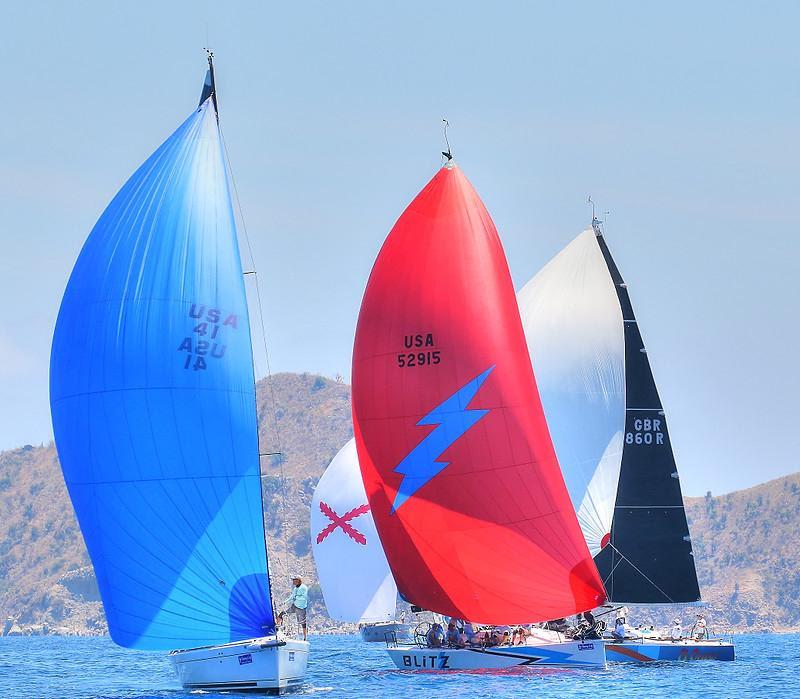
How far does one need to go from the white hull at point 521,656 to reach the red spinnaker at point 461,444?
2.85 feet

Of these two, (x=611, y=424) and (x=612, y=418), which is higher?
(x=612, y=418)

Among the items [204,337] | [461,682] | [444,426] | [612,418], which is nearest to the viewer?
[204,337]

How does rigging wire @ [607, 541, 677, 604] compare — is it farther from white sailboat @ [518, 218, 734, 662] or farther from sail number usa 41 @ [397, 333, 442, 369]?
sail number usa 41 @ [397, 333, 442, 369]

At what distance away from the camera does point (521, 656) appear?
3644 centimetres

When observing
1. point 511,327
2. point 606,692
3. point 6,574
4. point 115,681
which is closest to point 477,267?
point 511,327

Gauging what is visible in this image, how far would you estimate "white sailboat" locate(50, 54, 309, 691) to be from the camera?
3027cm

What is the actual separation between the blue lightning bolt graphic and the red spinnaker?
0.08 ft

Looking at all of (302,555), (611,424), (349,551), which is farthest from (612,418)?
(302,555)

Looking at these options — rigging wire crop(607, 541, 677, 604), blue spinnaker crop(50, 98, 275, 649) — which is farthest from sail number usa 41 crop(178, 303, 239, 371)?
rigging wire crop(607, 541, 677, 604)

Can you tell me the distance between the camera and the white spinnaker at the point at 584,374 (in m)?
44.1

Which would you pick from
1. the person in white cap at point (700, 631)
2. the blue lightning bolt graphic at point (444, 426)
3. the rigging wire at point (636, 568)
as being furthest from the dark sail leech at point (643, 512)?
the blue lightning bolt graphic at point (444, 426)

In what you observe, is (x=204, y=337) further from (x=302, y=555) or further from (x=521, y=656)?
(x=302, y=555)

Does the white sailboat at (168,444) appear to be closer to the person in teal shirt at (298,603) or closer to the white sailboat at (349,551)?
the person in teal shirt at (298,603)

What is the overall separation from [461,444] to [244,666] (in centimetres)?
825
